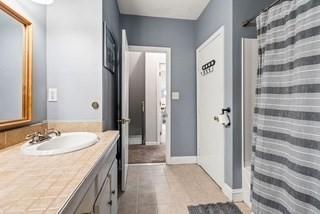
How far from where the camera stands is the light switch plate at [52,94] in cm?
163

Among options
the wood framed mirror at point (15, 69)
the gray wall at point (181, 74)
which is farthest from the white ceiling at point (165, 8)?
the wood framed mirror at point (15, 69)

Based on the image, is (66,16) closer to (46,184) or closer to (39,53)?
(39,53)

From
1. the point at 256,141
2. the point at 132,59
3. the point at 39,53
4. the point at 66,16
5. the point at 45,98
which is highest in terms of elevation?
the point at 132,59

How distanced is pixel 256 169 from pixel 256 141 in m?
0.23

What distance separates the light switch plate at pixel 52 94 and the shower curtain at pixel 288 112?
1.75 metres

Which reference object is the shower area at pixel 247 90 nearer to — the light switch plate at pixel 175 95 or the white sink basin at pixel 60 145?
the light switch plate at pixel 175 95

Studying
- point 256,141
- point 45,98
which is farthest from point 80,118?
point 256,141

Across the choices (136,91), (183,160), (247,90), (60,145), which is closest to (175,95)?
(183,160)

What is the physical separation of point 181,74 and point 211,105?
852mm

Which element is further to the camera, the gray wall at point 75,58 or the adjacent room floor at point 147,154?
the adjacent room floor at point 147,154

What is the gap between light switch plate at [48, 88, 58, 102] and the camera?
163 cm

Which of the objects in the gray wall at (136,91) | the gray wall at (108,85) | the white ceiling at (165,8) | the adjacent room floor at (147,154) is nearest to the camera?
the gray wall at (108,85)

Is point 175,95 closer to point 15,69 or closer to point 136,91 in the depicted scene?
point 136,91

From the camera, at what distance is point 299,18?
3.78 ft
